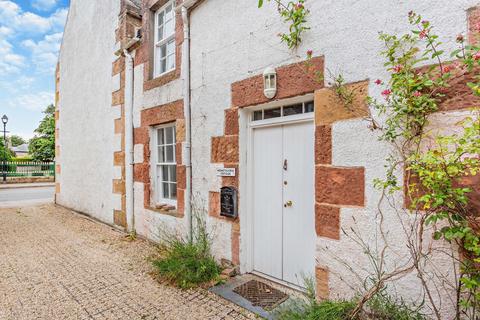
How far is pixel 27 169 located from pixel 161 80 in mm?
24737

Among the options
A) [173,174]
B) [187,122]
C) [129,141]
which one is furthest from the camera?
[129,141]

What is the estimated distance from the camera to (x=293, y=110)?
3.57m

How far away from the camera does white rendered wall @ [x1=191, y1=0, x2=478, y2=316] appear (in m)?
2.51

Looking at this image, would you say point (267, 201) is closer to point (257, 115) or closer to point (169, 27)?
point (257, 115)

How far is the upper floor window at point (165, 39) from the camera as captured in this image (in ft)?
18.3

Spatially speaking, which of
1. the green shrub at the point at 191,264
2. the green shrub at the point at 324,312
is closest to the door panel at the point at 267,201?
the green shrub at the point at 191,264

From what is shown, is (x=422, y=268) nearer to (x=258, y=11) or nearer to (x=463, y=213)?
(x=463, y=213)

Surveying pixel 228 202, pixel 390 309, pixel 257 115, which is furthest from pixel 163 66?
pixel 390 309

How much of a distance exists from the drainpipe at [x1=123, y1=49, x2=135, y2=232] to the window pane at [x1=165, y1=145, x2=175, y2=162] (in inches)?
44.7

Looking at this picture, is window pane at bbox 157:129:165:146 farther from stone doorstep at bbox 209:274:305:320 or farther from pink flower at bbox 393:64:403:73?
pink flower at bbox 393:64:403:73

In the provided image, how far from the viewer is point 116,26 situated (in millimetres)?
6938

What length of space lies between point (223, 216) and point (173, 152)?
1.99 m

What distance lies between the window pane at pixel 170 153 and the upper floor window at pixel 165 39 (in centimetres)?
156

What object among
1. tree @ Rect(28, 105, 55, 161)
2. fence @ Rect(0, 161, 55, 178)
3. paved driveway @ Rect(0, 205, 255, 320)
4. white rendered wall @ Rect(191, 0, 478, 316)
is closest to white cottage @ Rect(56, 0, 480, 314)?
white rendered wall @ Rect(191, 0, 478, 316)
